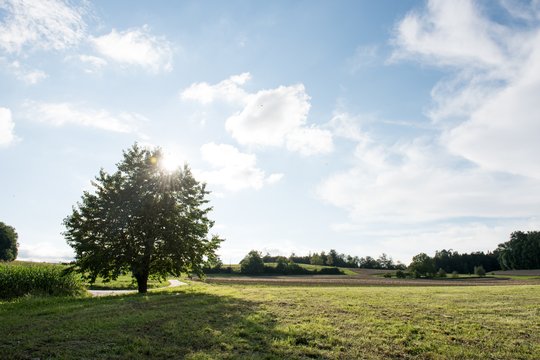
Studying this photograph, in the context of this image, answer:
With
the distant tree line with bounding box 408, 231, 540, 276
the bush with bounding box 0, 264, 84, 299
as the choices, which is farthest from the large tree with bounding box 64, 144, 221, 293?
the distant tree line with bounding box 408, 231, 540, 276

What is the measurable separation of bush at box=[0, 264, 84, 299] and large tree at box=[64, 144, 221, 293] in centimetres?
175

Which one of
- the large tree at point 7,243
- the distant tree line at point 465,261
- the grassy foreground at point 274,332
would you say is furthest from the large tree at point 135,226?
the distant tree line at point 465,261

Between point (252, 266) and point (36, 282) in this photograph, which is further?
point (252, 266)

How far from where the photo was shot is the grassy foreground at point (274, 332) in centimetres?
1066

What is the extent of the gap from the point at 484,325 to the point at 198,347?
11.8m

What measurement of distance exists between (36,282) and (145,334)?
24.1 metres

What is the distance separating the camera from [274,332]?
43.2ft

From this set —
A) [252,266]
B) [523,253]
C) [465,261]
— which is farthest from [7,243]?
[523,253]

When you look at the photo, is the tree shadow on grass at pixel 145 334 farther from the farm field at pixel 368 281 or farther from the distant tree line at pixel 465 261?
the distant tree line at pixel 465 261

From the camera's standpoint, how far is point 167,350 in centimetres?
1062

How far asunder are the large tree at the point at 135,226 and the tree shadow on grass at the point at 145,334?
12545mm

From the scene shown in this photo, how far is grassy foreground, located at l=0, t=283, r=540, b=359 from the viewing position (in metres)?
10.7

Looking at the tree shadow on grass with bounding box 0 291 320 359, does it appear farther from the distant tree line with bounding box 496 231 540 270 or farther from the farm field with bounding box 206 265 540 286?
the distant tree line with bounding box 496 231 540 270

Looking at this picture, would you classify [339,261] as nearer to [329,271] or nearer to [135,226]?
[329,271]
